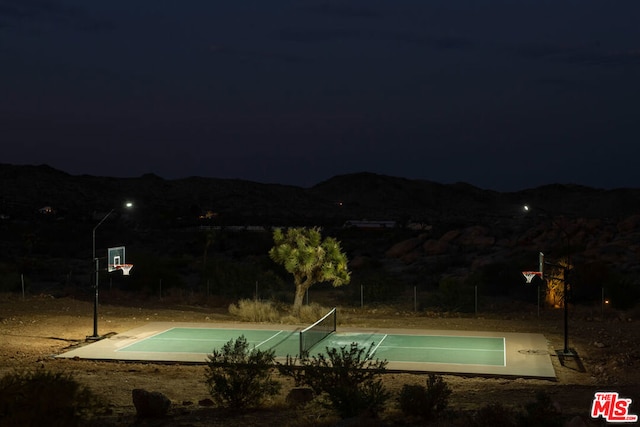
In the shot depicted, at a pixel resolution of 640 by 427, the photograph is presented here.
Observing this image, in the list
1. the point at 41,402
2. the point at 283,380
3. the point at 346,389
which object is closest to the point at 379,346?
the point at 283,380

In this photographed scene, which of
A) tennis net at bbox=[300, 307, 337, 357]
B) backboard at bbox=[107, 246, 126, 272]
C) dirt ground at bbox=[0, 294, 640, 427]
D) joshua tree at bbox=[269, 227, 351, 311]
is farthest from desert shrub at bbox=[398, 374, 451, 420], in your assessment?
joshua tree at bbox=[269, 227, 351, 311]

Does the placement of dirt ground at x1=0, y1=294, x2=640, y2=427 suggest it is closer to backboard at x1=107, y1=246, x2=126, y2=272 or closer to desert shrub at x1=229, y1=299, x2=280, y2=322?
desert shrub at x1=229, y1=299, x2=280, y2=322

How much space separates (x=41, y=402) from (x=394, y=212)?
136279 mm

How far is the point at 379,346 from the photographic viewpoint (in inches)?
1037

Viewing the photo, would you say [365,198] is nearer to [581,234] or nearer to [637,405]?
[581,234]

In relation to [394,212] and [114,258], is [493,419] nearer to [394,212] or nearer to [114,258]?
[114,258]

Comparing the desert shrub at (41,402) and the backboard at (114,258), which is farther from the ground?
the backboard at (114,258)

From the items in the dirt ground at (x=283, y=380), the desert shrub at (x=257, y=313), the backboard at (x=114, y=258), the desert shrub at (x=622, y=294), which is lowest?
the dirt ground at (x=283, y=380)

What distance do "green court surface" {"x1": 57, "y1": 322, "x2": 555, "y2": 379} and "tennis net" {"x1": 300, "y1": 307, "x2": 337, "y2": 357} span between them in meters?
0.24

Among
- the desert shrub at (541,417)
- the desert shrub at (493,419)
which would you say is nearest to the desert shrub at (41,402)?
the desert shrub at (493,419)

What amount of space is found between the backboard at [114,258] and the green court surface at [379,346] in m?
2.32

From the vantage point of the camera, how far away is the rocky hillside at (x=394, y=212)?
194 feet

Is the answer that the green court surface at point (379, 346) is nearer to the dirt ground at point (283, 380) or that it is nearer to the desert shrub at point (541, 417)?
the dirt ground at point (283, 380)

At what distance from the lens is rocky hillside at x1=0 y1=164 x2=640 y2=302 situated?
59.2m
